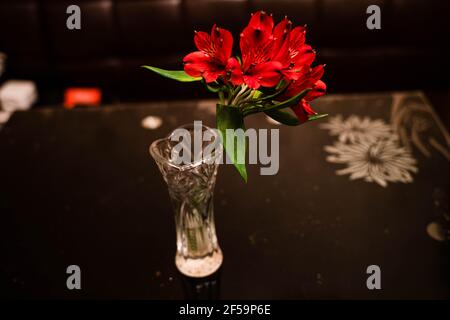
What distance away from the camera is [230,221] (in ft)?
4.00

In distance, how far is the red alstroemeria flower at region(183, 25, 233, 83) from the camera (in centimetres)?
79

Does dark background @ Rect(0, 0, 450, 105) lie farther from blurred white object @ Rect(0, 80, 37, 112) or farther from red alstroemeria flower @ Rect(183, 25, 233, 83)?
red alstroemeria flower @ Rect(183, 25, 233, 83)

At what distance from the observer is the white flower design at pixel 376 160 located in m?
1.34

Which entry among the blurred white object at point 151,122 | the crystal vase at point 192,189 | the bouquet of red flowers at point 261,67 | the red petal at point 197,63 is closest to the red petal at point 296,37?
the bouquet of red flowers at point 261,67

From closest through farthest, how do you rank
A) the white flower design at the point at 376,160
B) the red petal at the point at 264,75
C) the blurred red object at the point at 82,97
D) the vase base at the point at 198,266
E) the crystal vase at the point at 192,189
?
the red petal at the point at 264,75, the crystal vase at the point at 192,189, the vase base at the point at 198,266, the white flower design at the point at 376,160, the blurred red object at the point at 82,97

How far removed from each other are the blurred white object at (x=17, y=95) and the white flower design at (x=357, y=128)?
4.95 ft

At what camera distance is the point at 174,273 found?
1094 mm

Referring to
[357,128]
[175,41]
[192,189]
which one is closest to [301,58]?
[192,189]

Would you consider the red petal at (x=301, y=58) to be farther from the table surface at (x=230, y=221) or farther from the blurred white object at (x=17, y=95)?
the blurred white object at (x=17, y=95)

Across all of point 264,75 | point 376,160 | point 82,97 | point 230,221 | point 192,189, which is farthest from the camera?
point 82,97

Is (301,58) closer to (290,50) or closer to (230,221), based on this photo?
(290,50)

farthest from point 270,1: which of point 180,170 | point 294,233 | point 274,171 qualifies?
point 180,170

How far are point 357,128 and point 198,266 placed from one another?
74 cm
